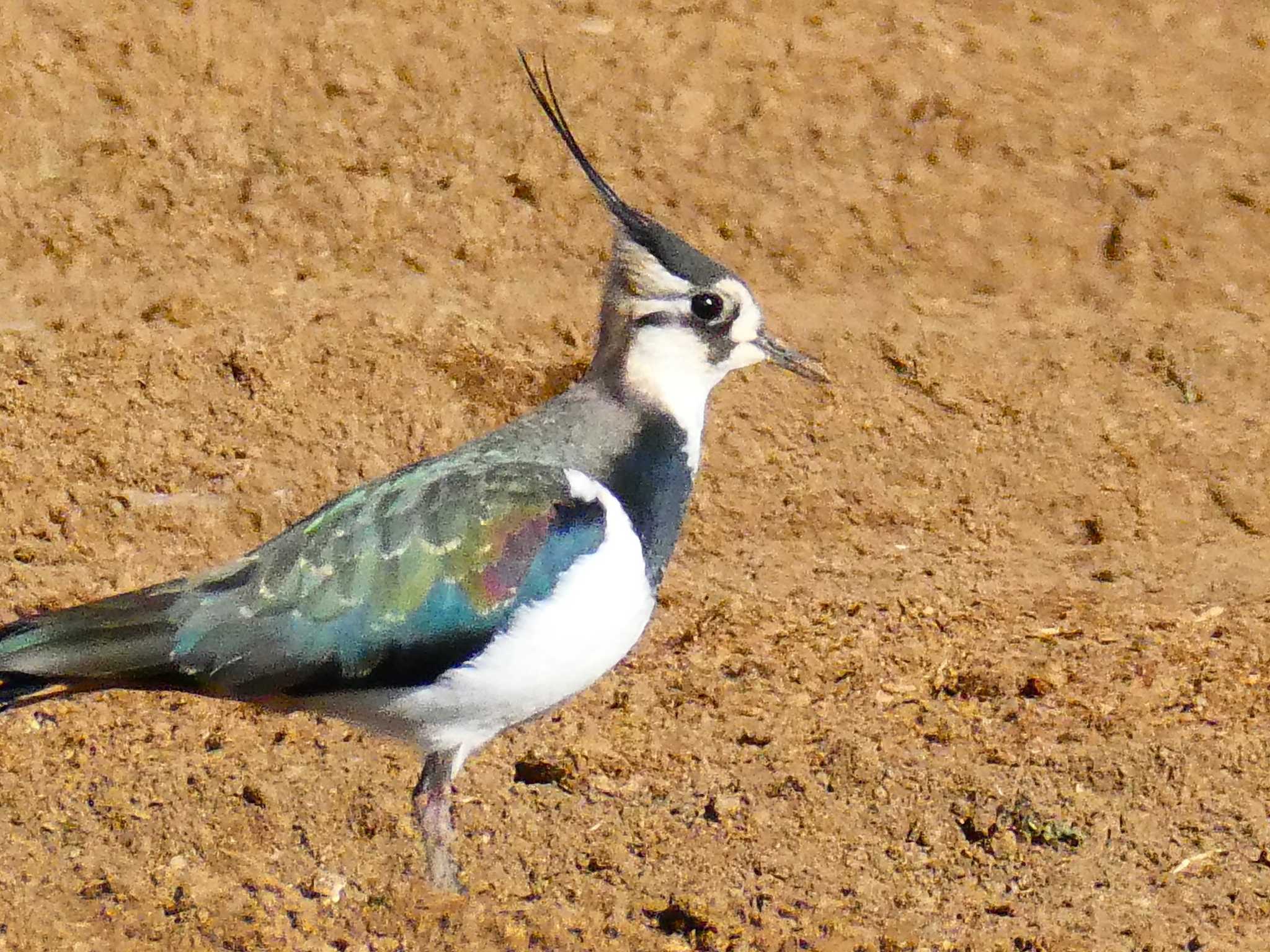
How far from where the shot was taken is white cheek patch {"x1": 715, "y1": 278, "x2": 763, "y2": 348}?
5.44 meters

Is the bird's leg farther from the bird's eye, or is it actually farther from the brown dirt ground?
the bird's eye

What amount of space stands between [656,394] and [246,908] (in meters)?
1.88

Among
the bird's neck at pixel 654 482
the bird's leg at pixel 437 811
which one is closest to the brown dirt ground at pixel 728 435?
the bird's leg at pixel 437 811

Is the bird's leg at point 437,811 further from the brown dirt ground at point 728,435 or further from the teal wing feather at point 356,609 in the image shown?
the teal wing feather at point 356,609

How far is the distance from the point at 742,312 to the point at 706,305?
13cm


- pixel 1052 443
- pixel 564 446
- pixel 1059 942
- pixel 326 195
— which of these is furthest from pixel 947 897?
pixel 326 195

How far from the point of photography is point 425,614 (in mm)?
4836

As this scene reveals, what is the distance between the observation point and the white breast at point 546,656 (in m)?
4.81

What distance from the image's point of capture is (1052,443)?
8.22 meters

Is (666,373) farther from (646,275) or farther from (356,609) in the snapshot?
(356,609)

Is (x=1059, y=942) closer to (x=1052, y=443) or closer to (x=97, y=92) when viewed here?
(x=1052, y=443)

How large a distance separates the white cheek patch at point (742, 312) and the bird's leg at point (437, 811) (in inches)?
59.7

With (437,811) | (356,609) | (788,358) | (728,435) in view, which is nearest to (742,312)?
(788,358)

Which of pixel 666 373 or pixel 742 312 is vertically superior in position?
pixel 742 312
